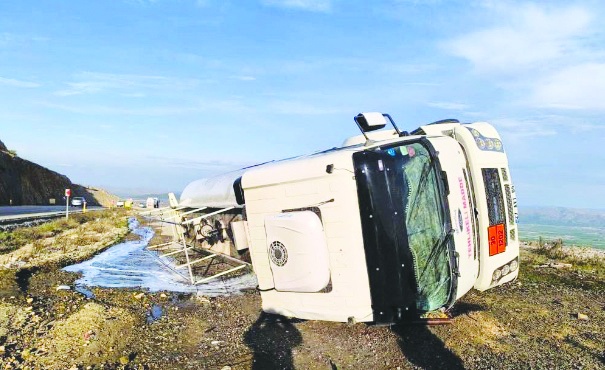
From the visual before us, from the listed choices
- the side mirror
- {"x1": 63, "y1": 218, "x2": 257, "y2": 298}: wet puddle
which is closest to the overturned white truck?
the side mirror

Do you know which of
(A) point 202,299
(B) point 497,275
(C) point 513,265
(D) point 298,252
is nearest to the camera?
(D) point 298,252

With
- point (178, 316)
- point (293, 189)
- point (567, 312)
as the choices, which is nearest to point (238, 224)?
point (178, 316)

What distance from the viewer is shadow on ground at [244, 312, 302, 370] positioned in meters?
5.16

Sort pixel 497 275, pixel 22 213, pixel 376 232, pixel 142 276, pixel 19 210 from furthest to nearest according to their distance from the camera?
pixel 19 210 < pixel 22 213 < pixel 142 276 < pixel 497 275 < pixel 376 232

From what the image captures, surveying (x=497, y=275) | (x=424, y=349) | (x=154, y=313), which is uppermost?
→ (x=497, y=275)

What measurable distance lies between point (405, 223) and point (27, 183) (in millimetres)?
49097

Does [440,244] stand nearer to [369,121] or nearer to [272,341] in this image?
[369,121]

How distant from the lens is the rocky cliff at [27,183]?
40031 millimetres

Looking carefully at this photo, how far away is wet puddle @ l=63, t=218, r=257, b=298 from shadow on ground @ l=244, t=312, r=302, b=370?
245cm

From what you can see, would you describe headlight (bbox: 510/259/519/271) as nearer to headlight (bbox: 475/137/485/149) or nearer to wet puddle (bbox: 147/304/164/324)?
headlight (bbox: 475/137/485/149)

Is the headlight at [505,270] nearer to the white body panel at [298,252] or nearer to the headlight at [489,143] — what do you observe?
the headlight at [489,143]

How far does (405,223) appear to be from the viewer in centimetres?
495

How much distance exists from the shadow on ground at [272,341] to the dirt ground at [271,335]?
14 mm

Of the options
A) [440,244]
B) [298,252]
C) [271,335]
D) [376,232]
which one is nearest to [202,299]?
[271,335]
